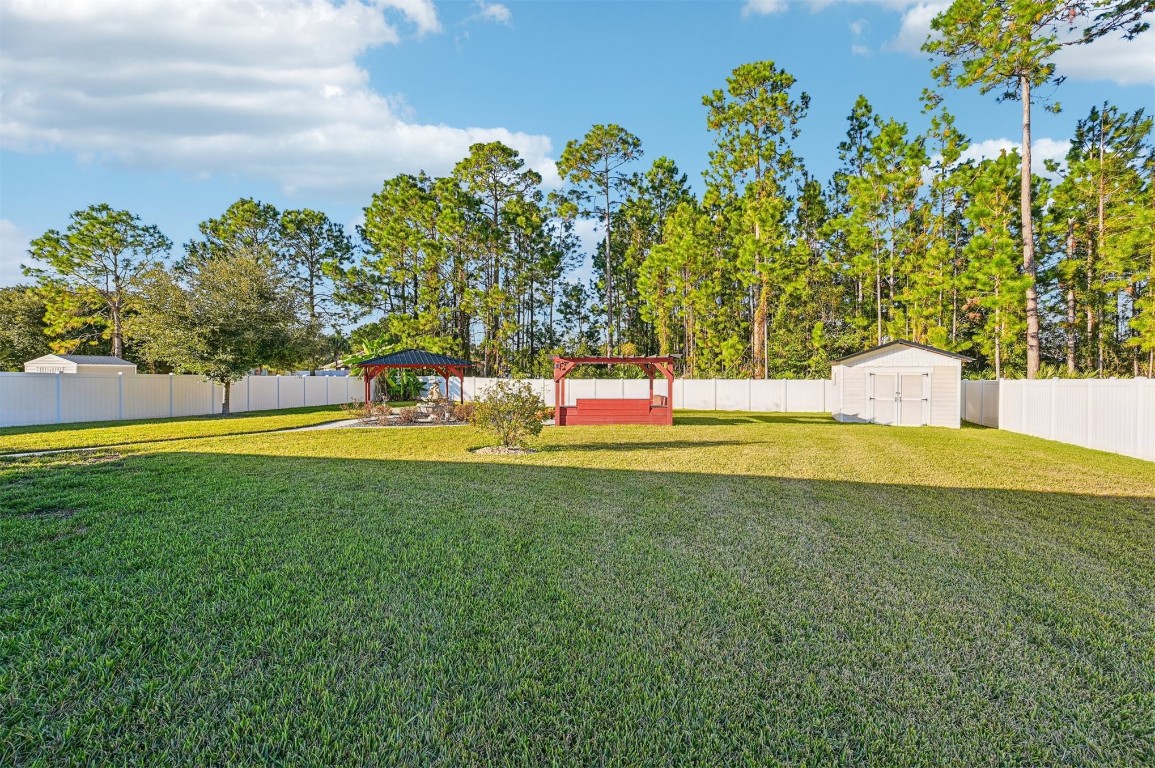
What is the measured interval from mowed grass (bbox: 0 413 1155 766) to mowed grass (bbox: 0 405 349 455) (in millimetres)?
5826

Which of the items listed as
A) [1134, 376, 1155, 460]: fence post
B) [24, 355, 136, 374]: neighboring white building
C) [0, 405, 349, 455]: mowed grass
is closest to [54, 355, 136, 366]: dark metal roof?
[24, 355, 136, 374]: neighboring white building

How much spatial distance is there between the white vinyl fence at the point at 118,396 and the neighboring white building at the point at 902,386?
69.8 feet

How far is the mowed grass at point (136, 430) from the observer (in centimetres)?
1013

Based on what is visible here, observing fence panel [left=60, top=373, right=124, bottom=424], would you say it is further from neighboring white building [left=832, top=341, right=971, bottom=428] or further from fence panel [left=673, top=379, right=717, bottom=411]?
neighboring white building [left=832, top=341, right=971, bottom=428]

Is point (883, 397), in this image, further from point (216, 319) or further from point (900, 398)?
point (216, 319)

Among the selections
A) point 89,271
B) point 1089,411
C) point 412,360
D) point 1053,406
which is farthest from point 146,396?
point 1053,406

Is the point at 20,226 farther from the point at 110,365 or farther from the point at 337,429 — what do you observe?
the point at 337,429

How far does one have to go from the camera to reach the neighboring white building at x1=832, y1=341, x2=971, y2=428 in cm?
1532

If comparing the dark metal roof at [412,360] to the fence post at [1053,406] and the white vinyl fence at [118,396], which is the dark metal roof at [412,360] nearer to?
the white vinyl fence at [118,396]

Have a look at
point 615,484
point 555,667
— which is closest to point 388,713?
point 555,667

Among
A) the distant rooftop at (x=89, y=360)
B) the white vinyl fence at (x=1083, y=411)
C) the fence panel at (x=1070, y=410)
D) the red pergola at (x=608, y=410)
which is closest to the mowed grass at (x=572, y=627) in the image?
the white vinyl fence at (x=1083, y=411)

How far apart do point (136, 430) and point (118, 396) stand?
4.18 meters

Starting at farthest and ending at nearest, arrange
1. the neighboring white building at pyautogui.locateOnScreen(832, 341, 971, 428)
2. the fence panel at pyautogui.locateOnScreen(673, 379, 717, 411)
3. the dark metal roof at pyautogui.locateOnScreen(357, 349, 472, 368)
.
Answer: the fence panel at pyautogui.locateOnScreen(673, 379, 717, 411)
the dark metal roof at pyautogui.locateOnScreen(357, 349, 472, 368)
the neighboring white building at pyautogui.locateOnScreen(832, 341, 971, 428)

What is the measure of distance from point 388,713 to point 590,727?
0.80 metres
